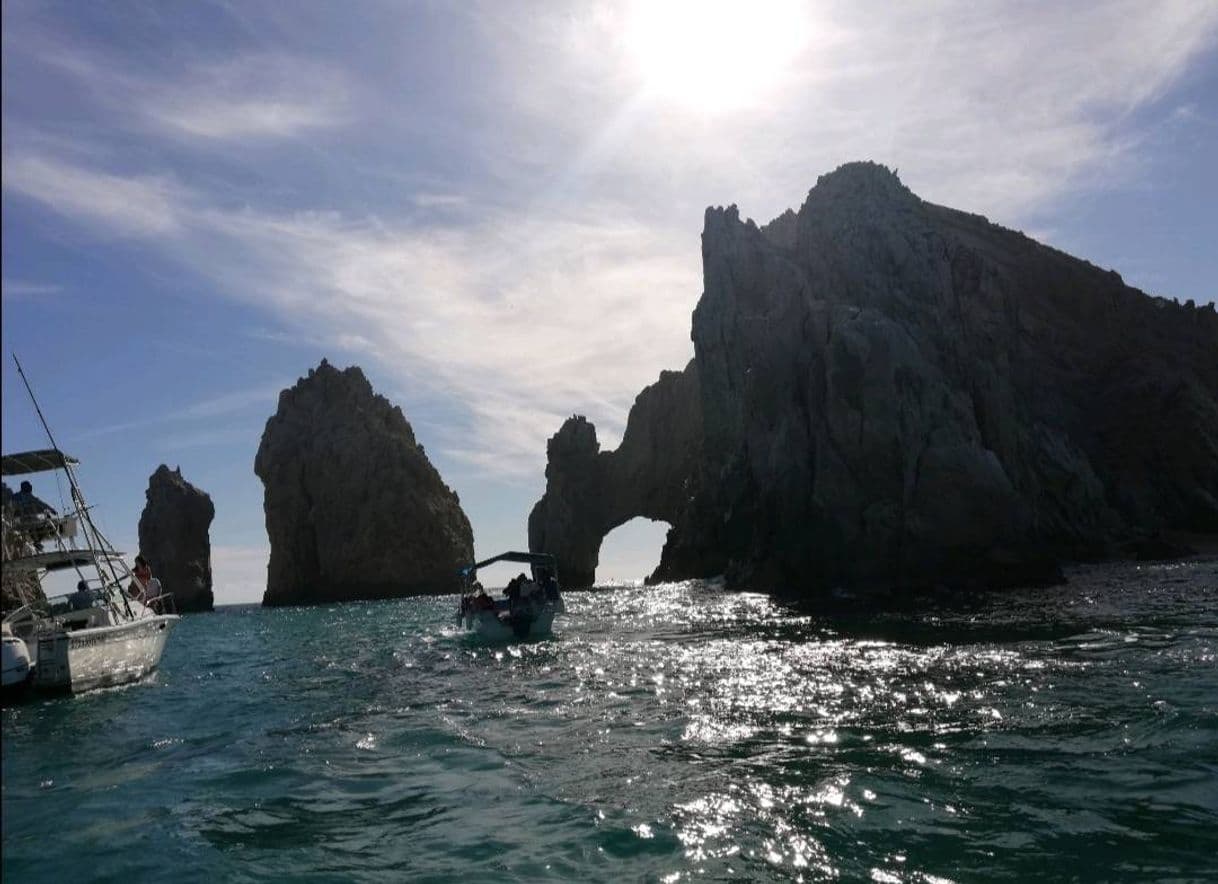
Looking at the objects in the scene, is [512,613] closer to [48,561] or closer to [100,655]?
[100,655]

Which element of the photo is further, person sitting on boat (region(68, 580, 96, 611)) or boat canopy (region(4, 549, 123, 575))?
person sitting on boat (region(68, 580, 96, 611))

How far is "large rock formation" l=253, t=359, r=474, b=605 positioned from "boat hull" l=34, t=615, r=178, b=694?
8325 centimetres

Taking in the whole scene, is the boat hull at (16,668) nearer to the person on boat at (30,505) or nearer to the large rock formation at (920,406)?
the person on boat at (30,505)

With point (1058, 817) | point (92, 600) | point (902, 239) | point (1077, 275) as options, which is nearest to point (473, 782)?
point (1058, 817)

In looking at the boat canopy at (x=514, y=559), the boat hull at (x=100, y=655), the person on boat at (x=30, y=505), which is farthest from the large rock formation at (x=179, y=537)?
the person on boat at (x=30, y=505)

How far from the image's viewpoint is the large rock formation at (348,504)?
373 feet

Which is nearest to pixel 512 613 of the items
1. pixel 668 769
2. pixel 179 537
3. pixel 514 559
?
pixel 514 559

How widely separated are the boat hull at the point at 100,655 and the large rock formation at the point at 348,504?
8325cm

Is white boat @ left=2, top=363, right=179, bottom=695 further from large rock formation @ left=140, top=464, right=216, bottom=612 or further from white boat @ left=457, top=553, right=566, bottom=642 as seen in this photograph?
large rock formation @ left=140, top=464, right=216, bottom=612

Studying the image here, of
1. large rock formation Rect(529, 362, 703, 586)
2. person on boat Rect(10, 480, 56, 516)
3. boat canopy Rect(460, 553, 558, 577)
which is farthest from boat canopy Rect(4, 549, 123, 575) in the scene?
large rock formation Rect(529, 362, 703, 586)

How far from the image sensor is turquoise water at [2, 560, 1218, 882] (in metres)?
10.2

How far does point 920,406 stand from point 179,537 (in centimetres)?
10396

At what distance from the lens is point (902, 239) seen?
219ft

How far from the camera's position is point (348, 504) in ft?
375
